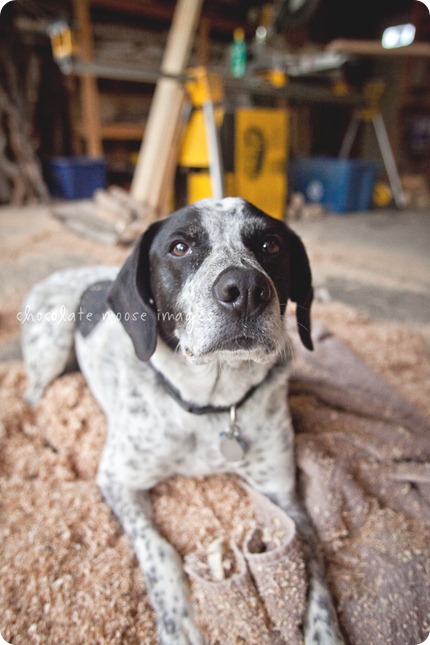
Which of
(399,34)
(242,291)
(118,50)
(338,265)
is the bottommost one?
(338,265)

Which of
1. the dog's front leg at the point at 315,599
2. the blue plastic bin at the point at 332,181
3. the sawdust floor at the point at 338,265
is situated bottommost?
the dog's front leg at the point at 315,599

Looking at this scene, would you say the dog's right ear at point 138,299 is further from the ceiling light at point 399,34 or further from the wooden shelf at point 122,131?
the ceiling light at point 399,34

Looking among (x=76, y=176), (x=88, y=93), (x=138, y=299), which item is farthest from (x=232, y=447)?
(x=88, y=93)

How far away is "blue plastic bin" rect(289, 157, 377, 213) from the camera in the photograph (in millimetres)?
4453

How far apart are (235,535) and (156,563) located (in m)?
0.22

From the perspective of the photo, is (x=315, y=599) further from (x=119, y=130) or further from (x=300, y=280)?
(x=119, y=130)

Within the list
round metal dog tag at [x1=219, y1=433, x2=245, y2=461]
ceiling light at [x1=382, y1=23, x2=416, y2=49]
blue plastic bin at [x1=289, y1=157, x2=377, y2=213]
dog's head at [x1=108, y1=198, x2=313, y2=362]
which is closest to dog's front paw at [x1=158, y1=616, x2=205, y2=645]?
round metal dog tag at [x1=219, y1=433, x2=245, y2=461]

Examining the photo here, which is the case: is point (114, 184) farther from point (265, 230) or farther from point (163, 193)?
point (265, 230)

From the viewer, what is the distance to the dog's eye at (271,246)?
1.10m

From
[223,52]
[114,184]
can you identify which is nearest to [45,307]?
[114,184]

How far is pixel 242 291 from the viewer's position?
90 cm

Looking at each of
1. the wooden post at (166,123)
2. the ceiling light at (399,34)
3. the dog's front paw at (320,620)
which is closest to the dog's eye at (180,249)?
the dog's front paw at (320,620)

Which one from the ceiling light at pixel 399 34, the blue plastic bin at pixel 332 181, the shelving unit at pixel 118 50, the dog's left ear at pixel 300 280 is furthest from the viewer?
the ceiling light at pixel 399 34

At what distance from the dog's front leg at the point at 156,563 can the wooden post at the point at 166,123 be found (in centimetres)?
219
